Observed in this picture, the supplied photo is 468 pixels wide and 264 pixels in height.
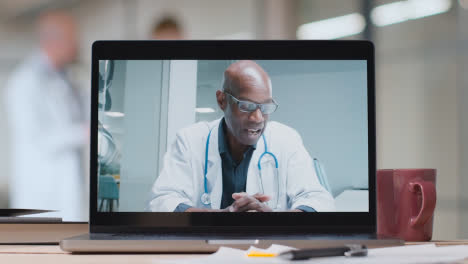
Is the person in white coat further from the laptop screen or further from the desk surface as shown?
the desk surface

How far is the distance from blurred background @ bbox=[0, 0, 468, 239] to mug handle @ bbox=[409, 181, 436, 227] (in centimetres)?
195

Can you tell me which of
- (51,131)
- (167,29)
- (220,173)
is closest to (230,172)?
(220,173)

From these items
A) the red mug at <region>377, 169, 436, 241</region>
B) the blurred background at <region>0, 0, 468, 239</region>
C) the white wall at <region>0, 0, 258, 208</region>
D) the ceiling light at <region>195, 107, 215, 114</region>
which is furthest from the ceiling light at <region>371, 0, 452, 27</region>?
the ceiling light at <region>195, 107, 215, 114</region>

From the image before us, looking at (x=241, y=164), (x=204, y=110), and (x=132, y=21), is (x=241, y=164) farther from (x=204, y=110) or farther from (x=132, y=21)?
(x=132, y=21)

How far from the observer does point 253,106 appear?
2.07 feet

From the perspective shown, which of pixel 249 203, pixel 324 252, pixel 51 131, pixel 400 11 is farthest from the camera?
pixel 400 11

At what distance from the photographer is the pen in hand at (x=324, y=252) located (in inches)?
16.5

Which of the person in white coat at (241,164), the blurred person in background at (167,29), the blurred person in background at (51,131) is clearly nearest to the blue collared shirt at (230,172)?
the person in white coat at (241,164)

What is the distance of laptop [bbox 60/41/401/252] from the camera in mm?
608

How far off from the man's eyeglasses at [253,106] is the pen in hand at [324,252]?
0.69 feet

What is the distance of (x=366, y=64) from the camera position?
2.09 ft

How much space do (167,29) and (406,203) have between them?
231 centimetres

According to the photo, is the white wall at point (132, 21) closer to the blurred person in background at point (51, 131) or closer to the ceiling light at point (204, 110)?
the blurred person in background at point (51, 131)

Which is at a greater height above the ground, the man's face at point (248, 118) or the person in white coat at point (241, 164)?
the man's face at point (248, 118)
